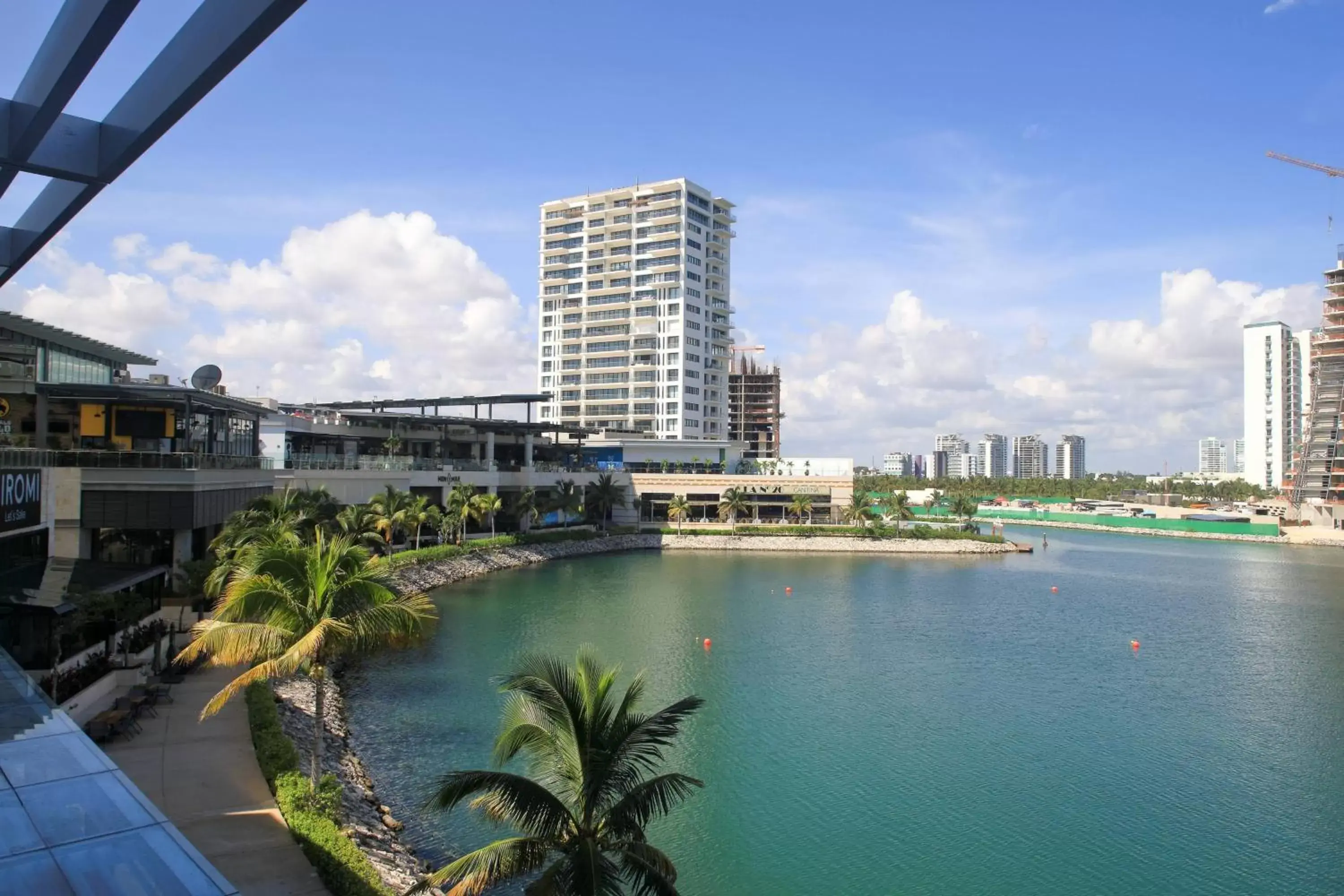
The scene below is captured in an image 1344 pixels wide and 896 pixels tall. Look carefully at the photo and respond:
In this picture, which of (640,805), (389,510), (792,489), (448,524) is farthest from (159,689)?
(792,489)

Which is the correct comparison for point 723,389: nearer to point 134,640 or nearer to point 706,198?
point 706,198

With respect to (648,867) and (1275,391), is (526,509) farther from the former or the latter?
(1275,391)

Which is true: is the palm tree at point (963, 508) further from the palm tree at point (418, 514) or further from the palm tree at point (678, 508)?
the palm tree at point (418, 514)

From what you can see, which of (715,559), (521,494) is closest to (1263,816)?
(715,559)

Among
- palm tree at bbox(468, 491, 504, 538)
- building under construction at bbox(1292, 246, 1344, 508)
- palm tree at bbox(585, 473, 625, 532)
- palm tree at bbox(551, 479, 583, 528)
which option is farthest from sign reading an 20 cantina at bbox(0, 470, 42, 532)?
building under construction at bbox(1292, 246, 1344, 508)

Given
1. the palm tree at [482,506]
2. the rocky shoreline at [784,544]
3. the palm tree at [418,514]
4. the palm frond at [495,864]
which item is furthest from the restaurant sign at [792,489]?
the palm frond at [495,864]

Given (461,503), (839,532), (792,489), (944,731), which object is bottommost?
(944,731)
